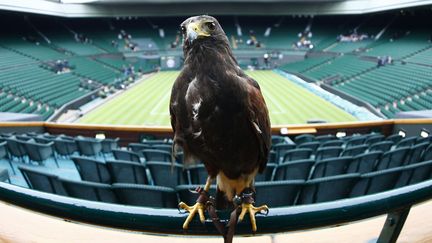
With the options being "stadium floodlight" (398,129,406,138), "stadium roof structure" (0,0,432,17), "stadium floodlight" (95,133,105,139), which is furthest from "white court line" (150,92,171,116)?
"stadium roof structure" (0,0,432,17)

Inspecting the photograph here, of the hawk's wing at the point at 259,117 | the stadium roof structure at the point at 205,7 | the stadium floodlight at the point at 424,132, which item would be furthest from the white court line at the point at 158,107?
the stadium roof structure at the point at 205,7

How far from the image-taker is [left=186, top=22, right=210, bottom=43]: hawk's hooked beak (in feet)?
4.89

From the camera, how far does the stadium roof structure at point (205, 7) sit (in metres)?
29.2

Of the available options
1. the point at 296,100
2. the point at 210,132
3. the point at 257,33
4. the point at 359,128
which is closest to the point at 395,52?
the point at 296,100

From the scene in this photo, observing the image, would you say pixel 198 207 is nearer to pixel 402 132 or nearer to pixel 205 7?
pixel 402 132

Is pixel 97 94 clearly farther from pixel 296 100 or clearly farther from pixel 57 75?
pixel 296 100

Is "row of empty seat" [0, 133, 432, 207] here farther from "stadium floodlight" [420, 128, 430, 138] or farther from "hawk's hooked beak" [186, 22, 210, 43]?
"stadium floodlight" [420, 128, 430, 138]

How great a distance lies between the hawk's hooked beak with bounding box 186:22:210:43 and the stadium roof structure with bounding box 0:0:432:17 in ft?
96.6

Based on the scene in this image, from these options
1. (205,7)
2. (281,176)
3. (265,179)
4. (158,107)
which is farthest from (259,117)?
(205,7)

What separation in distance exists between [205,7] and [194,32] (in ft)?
113

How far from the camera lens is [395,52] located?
2434 centimetres

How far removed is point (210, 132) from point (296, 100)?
16.9 meters

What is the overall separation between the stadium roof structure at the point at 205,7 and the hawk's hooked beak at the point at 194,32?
29.4 m

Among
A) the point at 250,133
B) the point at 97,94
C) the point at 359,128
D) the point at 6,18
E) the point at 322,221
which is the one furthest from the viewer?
the point at 6,18
